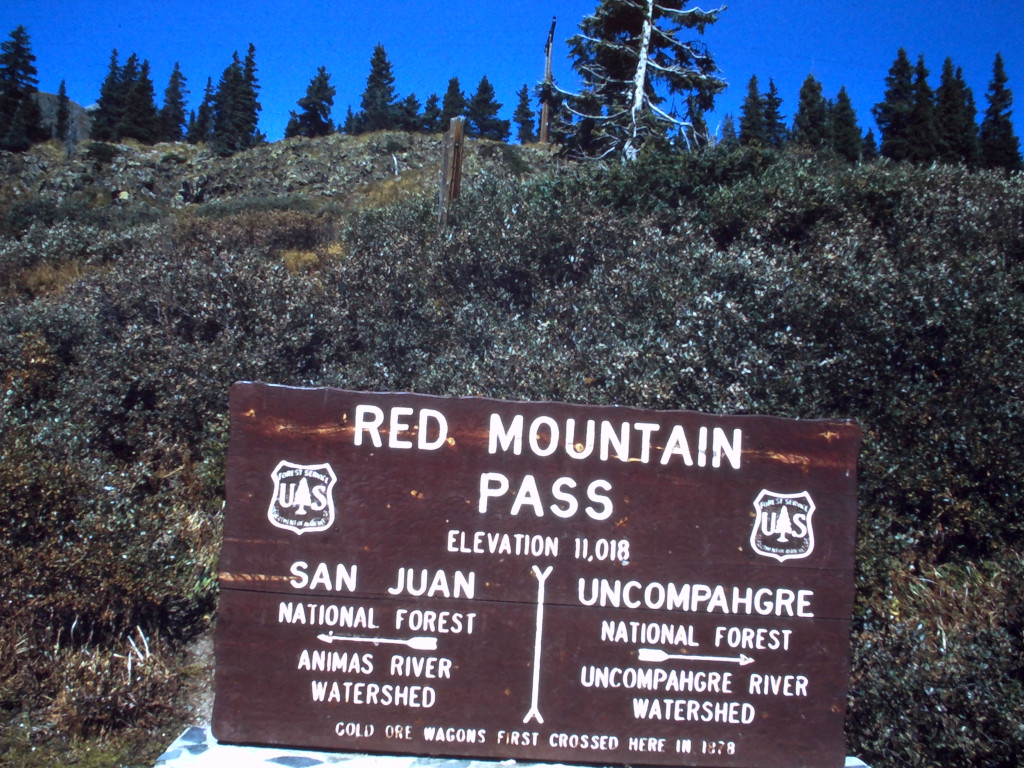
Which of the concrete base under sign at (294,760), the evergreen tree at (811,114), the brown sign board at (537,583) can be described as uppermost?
the evergreen tree at (811,114)

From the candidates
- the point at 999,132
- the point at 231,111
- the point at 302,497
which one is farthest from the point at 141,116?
the point at 302,497

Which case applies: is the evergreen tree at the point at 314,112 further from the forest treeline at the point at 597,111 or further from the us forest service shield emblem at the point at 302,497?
the us forest service shield emblem at the point at 302,497

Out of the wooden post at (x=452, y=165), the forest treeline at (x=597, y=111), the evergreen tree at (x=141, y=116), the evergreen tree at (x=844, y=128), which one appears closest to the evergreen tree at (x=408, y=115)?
the forest treeline at (x=597, y=111)

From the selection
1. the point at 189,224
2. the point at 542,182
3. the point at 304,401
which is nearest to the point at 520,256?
the point at 542,182

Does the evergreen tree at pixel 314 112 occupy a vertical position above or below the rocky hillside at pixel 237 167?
above

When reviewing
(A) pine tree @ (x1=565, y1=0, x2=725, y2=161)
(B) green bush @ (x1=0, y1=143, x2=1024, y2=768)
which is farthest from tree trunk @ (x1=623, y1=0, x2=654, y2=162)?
(B) green bush @ (x1=0, y1=143, x2=1024, y2=768)

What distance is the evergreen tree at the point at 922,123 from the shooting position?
28.5m

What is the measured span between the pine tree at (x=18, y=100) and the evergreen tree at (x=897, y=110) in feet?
123

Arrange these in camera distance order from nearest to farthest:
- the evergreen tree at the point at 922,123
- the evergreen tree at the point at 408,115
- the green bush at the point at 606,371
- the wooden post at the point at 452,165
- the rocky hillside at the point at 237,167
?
the green bush at the point at 606,371 < the wooden post at the point at 452,165 < the evergreen tree at the point at 922,123 < the rocky hillside at the point at 237,167 < the evergreen tree at the point at 408,115

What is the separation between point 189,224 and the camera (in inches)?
662

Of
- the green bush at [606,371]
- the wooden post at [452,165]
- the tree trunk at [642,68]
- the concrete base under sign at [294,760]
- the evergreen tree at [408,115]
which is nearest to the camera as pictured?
the concrete base under sign at [294,760]

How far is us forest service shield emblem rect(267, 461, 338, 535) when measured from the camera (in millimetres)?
3125

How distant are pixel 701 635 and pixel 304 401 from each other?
1.70 meters

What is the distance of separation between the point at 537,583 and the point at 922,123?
32.7m
